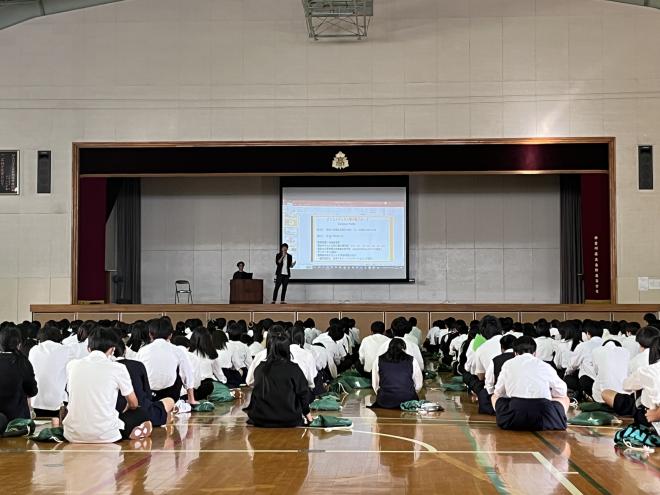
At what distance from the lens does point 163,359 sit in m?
8.23

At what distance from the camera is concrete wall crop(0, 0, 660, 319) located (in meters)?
17.1

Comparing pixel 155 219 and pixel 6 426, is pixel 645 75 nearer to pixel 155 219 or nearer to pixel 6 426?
pixel 155 219

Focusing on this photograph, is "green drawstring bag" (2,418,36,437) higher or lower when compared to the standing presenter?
lower

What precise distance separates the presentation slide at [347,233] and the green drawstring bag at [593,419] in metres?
11.4

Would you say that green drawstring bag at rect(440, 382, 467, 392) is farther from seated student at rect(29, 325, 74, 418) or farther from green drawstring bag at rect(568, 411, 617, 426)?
seated student at rect(29, 325, 74, 418)

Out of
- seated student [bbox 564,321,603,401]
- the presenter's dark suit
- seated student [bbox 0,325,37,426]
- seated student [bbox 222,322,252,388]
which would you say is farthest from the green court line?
the presenter's dark suit

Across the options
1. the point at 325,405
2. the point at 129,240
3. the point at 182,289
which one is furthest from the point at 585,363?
the point at 129,240

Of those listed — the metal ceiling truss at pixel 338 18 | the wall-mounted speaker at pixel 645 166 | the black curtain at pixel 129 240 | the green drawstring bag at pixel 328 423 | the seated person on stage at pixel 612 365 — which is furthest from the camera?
the black curtain at pixel 129 240

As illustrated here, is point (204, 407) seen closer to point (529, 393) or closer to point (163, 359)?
point (163, 359)

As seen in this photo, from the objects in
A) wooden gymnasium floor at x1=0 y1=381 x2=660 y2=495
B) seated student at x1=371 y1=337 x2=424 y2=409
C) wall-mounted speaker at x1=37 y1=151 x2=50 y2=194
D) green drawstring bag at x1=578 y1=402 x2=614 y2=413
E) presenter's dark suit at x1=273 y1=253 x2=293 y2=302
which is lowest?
green drawstring bag at x1=578 y1=402 x2=614 y2=413

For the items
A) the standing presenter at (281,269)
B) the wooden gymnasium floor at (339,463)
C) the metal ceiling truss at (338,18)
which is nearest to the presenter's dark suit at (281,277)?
the standing presenter at (281,269)

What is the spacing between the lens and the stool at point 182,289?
2005cm

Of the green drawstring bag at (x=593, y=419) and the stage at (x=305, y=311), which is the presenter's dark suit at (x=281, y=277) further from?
the green drawstring bag at (x=593, y=419)

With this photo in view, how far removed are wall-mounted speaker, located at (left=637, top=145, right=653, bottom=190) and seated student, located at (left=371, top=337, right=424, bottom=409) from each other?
9279 mm
